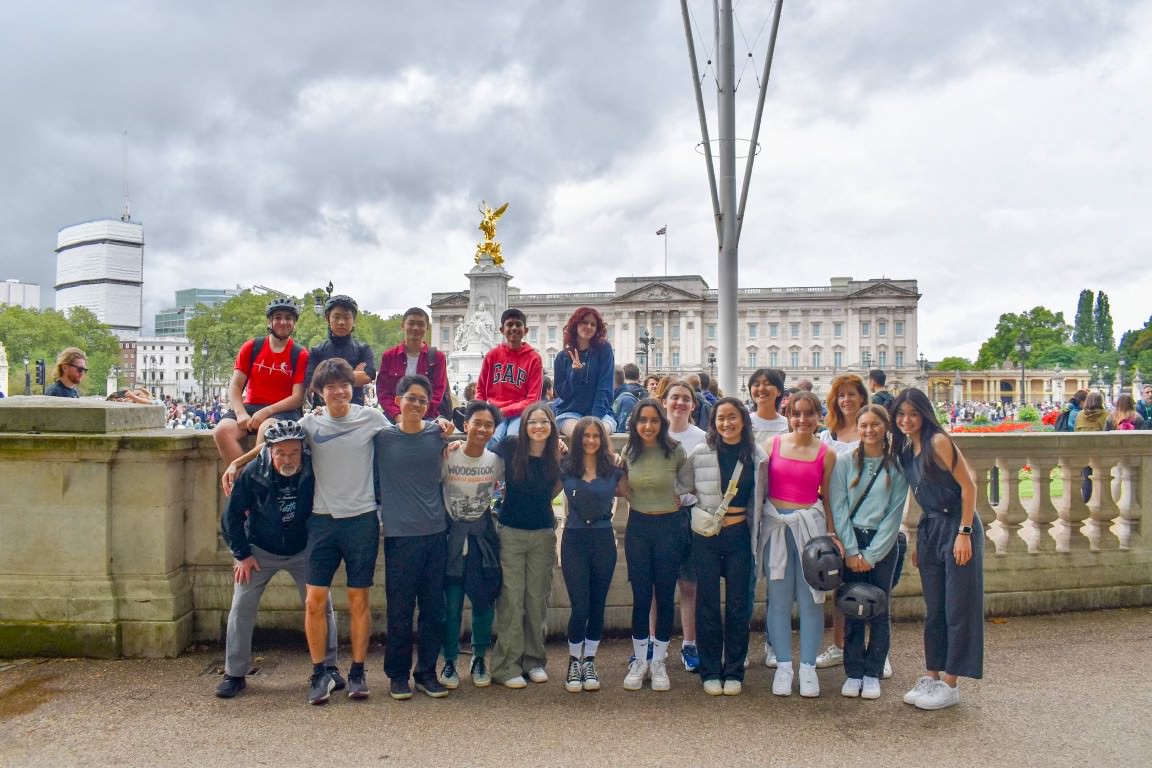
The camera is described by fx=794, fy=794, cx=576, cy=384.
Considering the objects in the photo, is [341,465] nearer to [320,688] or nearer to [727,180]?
[320,688]

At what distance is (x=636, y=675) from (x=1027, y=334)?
12389 cm

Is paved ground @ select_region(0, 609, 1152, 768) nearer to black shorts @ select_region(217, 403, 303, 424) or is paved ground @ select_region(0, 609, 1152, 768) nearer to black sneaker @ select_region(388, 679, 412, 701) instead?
black sneaker @ select_region(388, 679, 412, 701)

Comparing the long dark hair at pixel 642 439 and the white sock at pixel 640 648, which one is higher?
the long dark hair at pixel 642 439

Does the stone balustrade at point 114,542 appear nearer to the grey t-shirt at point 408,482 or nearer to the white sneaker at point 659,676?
the white sneaker at point 659,676

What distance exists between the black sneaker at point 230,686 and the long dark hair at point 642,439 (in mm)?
2621

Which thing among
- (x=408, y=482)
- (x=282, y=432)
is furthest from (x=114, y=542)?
(x=408, y=482)

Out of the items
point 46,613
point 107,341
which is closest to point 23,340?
point 107,341

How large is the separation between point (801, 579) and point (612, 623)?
4.96 ft

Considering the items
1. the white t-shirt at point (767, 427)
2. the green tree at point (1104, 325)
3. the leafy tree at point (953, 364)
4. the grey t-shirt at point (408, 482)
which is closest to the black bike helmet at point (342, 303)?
the grey t-shirt at point (408, 482)

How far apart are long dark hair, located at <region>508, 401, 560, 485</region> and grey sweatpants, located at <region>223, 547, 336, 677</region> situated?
1.33m

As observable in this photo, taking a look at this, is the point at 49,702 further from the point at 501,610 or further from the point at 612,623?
the point at 612,623

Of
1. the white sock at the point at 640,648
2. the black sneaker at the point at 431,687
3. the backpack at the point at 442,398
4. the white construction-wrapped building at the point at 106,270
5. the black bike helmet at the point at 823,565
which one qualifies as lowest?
the black sneaker at the point at 431,687

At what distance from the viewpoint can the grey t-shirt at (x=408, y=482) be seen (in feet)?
15.3

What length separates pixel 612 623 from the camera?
18.6 ft
